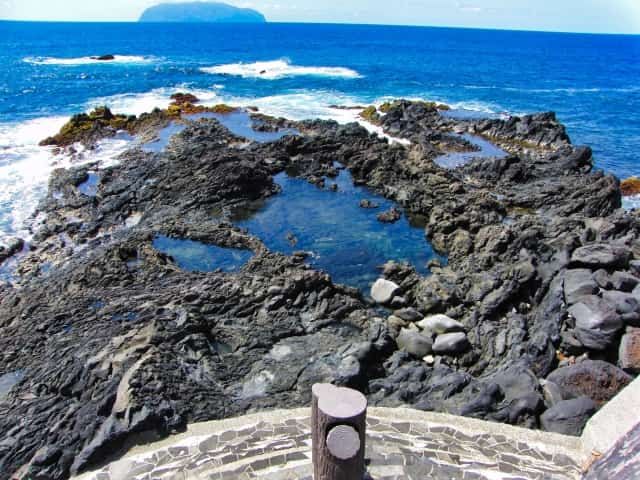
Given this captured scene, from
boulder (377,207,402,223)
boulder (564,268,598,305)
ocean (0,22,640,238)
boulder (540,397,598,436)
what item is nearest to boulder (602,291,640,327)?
boulder (564,268,598,305)

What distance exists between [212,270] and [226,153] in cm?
1467

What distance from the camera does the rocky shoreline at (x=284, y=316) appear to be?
39.7 ft

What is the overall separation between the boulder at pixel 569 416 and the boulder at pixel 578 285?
17.6 feet

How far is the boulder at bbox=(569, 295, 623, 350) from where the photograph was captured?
13.7 meters

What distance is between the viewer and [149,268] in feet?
71.9

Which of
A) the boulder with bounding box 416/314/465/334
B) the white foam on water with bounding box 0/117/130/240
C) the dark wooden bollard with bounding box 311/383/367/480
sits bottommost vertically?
the white foam on water with bounding box 0/117/130/240

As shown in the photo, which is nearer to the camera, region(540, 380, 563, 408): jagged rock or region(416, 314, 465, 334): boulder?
region(540, 380, 563, 408): jagged rock

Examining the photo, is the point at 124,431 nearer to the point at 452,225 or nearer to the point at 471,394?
the point at 471,394

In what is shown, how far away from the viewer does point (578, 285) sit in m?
16.2

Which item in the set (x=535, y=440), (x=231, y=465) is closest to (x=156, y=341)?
(x=231, y=465)

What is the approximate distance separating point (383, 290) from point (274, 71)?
79.7m

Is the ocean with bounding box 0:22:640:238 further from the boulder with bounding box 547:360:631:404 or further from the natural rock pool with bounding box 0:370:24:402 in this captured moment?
the boulder with bounding box 547:360:631:404

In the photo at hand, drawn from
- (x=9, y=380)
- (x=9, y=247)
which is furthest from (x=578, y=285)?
(x=9, y=247)

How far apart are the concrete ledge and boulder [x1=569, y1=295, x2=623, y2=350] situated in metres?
2.89
